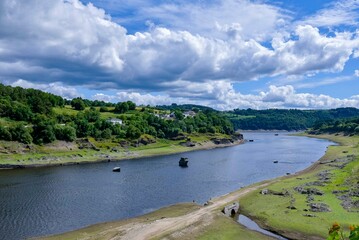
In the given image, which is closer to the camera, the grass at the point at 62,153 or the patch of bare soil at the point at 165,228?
the patch of bare soil at the point at 165,228

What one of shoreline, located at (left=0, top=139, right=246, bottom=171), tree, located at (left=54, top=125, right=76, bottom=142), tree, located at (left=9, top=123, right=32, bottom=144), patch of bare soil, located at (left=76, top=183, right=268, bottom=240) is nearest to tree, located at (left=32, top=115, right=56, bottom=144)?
tree, located at (left=54, top=125, right=76, bottom=142)

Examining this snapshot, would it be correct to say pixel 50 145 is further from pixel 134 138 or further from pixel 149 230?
pixel 149 230

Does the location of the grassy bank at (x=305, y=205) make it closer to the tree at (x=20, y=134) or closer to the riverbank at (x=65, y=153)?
the riverbank at (x=65, y=153)

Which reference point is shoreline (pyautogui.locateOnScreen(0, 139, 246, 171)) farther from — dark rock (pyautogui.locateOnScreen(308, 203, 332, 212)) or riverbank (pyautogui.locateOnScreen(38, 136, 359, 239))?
dark rock (pyautogui.locateOnScreen(308, 203, 332, 212))

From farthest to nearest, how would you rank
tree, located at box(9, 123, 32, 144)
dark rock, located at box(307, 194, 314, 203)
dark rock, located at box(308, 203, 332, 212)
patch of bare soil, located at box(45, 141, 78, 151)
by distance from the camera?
1. patch of bare soil, located at box(45, 141, 78, 151)
2. tree, located at box(9, 123, 32, 144)
3. dark rock, located at box(307, 194, 314, 203)
4. dark rock, located at box(308, 203, 332, 212)

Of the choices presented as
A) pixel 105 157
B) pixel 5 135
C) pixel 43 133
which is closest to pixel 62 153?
pixel 43 133

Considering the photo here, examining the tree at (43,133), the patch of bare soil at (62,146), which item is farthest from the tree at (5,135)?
the patch of bare soil at (62,146)

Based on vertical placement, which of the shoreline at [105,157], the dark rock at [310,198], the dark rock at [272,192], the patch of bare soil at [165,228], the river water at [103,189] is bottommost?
the river water at [103,189]
